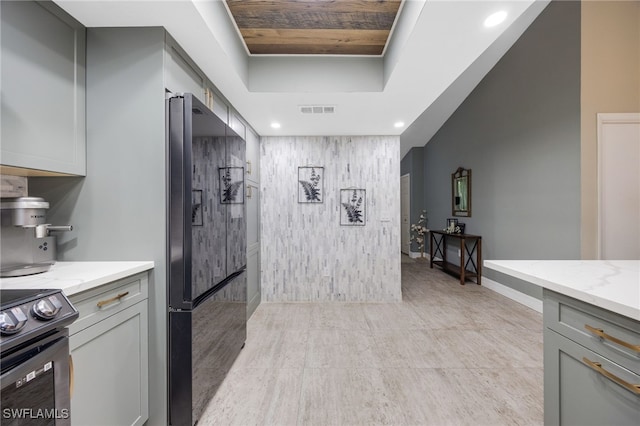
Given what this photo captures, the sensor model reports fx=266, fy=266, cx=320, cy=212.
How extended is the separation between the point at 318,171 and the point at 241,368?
245 cm

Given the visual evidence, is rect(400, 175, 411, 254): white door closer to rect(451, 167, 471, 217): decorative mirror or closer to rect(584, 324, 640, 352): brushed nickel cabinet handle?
rect(451, 167, 471, 217): decorative mirror

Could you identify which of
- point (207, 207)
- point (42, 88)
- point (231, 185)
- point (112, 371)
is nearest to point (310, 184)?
point (231, 185)

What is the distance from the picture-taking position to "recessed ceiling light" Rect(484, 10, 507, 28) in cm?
143

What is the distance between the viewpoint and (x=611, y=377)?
35.0 inches

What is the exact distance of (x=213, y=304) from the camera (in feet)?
5.51

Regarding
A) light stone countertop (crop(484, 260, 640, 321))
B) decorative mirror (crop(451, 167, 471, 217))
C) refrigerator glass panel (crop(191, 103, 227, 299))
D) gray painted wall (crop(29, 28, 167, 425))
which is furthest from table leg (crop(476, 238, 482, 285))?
gray painted wall (crop(29, 28, 167, 425))

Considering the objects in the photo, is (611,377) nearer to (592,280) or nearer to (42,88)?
(592,280)

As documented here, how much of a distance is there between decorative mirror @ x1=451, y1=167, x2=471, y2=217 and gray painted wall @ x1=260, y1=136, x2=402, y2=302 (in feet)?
6.49

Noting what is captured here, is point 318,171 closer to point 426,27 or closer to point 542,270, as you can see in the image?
point 426,27

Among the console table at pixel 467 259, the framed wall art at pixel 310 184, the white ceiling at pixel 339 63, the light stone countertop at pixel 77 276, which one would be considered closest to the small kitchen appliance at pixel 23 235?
the light stone countertop at pixel 77 276

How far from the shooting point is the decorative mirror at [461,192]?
480cm

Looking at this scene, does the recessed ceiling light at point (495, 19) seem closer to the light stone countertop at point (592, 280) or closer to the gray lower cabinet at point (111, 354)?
the light stone countertop at point (592, 280)

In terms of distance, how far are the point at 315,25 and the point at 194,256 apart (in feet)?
6.06

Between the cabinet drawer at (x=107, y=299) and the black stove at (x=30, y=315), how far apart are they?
0.17 meters
